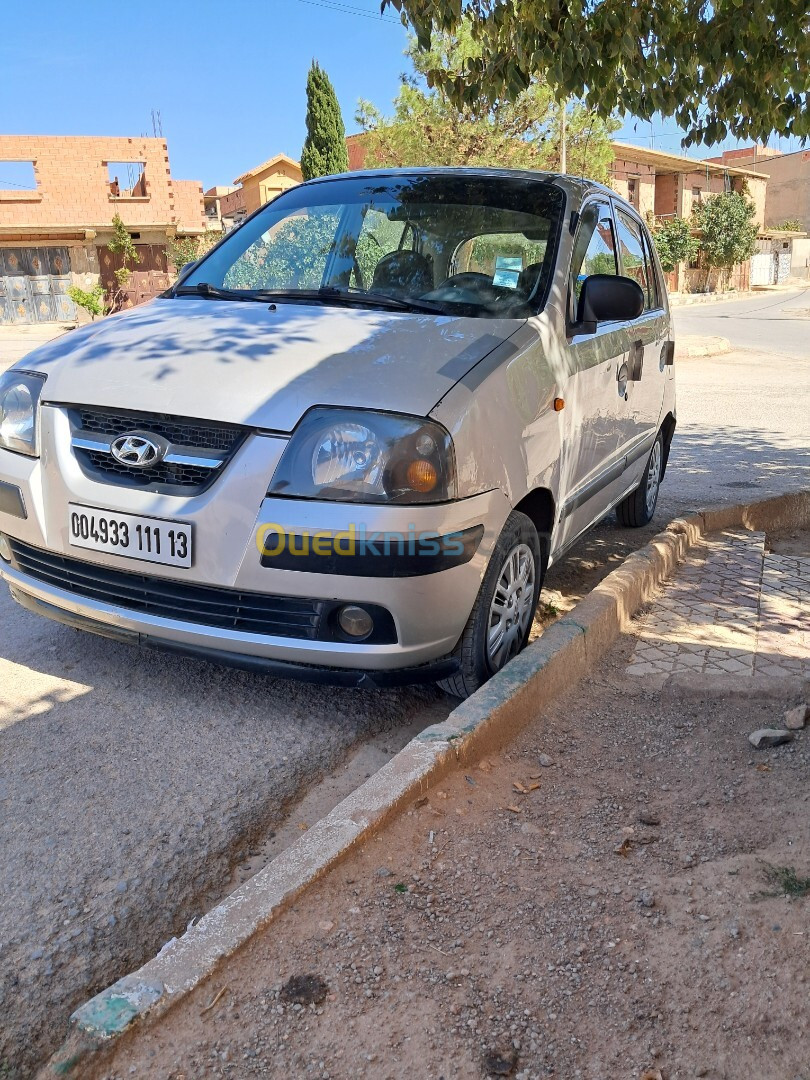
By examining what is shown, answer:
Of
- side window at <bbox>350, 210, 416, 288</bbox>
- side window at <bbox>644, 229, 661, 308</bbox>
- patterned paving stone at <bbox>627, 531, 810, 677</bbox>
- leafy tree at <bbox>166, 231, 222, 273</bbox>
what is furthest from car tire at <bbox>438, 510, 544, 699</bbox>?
leafy tree at <bbox>166, 231, 222, 273</bbox>

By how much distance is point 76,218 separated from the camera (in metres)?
34.1

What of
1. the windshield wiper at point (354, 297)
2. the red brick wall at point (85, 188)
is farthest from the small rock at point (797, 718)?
the red brick wall at point (85, 188)

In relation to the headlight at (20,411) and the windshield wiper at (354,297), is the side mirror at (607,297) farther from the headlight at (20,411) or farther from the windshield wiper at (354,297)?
the headlight at (20,411)

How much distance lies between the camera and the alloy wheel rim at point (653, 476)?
585cm

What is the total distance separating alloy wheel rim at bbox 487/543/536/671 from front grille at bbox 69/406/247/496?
1.05 m

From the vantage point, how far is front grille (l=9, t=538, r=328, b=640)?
284cm

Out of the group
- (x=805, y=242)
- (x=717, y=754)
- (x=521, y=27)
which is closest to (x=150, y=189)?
(x=521, y=27)

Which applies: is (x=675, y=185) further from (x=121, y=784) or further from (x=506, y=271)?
(x=121, y=784)

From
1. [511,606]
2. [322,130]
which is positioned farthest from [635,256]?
[322,130]

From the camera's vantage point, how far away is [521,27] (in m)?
4.08

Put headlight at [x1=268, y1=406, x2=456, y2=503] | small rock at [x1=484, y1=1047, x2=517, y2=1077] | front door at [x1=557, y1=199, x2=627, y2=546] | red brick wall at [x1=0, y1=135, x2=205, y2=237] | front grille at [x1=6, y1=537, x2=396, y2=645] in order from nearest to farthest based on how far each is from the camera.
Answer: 1. small rock at [x1=484, y1=1047, x2=517, y2=1077]
2. headlight at [x1=268, y1=406, x2=456, y2=503]
3. front grille at [x1=6, y1=537, x2=396, y2=645]
4. front door at [x1=557, y1=199, x2=627, y2=546]
5. red brick wall at [x1=0, y1=135, x2=205, y2=237]

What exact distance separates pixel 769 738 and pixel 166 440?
2.17m

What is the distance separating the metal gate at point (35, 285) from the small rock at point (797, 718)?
1380 inches

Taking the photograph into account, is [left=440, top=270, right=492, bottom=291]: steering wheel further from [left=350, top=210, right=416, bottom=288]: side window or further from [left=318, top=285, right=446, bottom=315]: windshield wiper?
[left=350, top=210, right=416, bottom=288]: side window
